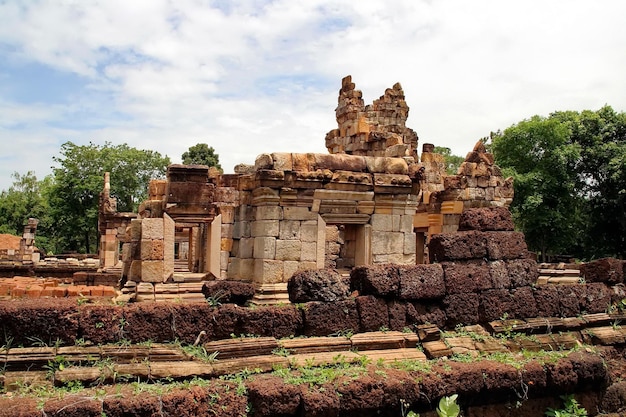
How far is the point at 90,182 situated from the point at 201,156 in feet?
27.7

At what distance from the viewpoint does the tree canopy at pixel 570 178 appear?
2748 centimetres

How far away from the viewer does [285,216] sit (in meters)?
9.84

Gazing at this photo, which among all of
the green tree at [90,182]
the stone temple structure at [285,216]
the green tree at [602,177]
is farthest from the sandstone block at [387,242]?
the green tree at [90,182]

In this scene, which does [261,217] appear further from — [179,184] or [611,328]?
[611,328]

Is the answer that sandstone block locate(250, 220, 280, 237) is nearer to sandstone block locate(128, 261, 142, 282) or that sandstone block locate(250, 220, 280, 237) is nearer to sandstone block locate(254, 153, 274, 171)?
sandstone block locate(254, 153, 274, 171)

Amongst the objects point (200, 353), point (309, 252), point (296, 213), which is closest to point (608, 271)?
point (309, 252)

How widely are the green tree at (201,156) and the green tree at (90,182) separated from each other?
175cm

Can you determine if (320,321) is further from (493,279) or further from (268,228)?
(268,228)

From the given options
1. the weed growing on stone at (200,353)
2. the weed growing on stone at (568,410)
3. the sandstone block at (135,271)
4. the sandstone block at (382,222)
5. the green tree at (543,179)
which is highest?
the green tree at (543,179)

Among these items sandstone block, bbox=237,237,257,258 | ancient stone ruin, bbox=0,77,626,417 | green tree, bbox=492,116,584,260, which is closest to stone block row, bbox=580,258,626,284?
ancient stone ruin, bbox=0,77,626,417

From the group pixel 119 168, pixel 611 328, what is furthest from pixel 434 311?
pixel 119 168

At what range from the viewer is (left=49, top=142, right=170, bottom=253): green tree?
1490 inches

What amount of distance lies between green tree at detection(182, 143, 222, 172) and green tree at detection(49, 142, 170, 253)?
5.74ft

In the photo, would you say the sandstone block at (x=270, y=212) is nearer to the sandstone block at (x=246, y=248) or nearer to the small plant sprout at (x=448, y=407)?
the sandstone block at (x=246, y=248)
